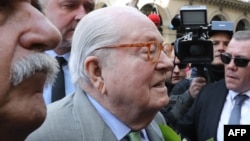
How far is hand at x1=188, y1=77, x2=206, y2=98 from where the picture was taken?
301 cm

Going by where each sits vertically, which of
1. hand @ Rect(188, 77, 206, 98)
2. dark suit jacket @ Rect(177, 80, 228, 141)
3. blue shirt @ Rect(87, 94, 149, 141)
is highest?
blue shirt @ Rect(87, 94, 149, 141)

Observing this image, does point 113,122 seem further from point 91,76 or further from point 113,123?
point 91,76

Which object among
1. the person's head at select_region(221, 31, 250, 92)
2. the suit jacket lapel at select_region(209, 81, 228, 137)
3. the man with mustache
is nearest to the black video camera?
the person's head at select_region(221, 31, 250, 92)

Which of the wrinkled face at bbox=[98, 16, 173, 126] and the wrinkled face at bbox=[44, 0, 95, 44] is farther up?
the wrinkled face at bbox=[44, 0, 95, 44]

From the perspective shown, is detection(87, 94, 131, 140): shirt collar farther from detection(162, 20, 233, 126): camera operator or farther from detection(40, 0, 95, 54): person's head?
detection(162, 20, 233, 126): camera operator

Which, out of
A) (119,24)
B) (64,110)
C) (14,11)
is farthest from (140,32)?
(14,11)

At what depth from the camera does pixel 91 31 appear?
141 cm

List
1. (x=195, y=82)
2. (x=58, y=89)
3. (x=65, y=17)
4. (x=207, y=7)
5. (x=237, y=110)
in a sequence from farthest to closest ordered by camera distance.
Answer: (x=207, y=7)
(x=195, y=82)
(x=237, y=110)
(x=65, y=17)
(x=58, y=89)

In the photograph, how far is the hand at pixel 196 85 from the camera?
9.88ft

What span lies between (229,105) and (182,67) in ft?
4.94

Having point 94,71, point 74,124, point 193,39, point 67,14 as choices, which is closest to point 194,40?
point 193,39

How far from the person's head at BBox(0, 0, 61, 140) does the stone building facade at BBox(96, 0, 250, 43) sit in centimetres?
1354

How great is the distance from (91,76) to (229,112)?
5.30ft

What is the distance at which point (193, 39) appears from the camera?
287 centimetres
